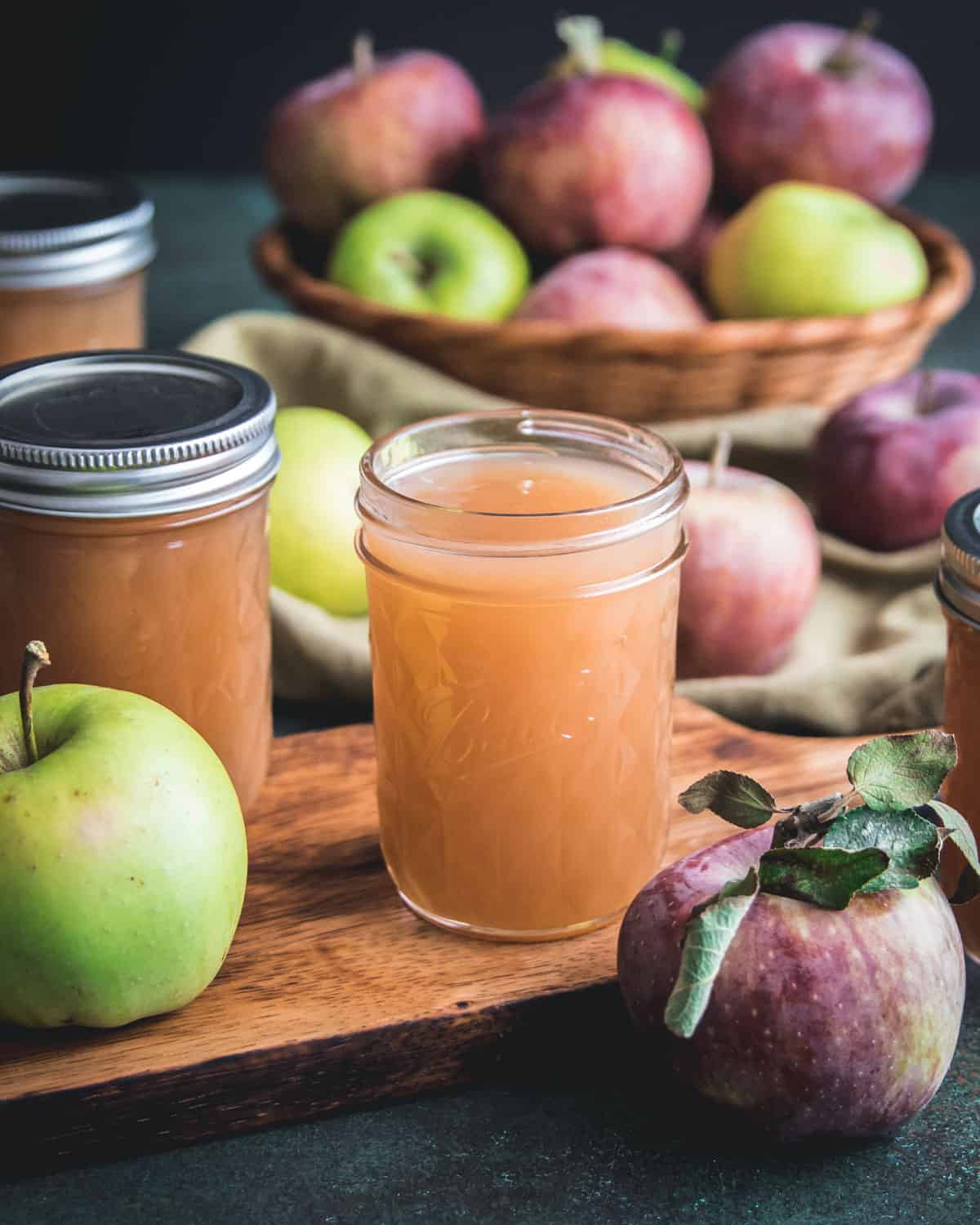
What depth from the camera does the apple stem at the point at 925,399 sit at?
1.39 m

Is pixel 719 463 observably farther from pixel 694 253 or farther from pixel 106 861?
pixel 106 861

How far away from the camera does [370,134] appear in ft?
5.46

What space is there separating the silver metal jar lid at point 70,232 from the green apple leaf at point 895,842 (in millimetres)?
788

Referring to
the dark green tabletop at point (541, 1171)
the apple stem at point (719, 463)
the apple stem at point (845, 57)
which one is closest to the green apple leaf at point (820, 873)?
the dark green tabletop at point (541, 1171)

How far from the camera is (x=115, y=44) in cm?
257

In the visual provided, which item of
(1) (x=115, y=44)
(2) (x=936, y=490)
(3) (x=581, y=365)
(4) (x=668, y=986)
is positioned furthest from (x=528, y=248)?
(1) (x=115, y=44)

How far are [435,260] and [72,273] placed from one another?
18.3 inches

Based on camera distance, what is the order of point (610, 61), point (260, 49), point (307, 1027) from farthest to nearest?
point (260, 49) → point (610, 61) → point (307, 1027)

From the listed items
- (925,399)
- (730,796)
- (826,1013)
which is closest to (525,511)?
(730,796)

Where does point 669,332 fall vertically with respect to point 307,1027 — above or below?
above

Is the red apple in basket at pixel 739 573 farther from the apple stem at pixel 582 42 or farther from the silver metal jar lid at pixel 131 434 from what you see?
the apple stem at pixel 582 42

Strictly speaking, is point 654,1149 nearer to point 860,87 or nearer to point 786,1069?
point 786,1069

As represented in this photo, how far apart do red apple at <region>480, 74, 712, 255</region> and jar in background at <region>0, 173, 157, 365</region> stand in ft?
1.43

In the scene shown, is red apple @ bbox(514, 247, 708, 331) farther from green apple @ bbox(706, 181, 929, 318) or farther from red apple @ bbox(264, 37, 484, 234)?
red apple @ bbox(264, 37, 484, 234)
